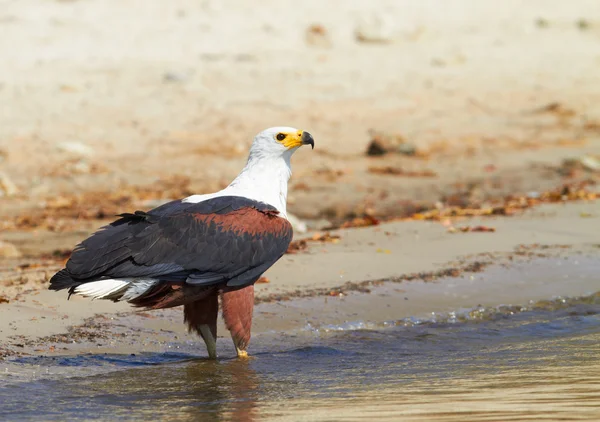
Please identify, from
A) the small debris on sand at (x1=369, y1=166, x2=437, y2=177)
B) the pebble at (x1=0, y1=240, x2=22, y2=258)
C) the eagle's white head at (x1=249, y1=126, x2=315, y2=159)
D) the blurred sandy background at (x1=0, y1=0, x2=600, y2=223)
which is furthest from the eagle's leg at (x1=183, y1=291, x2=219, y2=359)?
the small debris on sand at (x1=369, y1=166, x2=437, y2=177)

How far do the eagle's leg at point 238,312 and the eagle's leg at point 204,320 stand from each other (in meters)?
0.17

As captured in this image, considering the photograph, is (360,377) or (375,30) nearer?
(360,377)

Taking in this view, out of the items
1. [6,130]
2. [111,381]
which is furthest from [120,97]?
[111,381]

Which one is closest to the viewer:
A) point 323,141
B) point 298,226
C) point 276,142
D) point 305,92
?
point 276,142

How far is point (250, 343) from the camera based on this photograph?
7.30 metres

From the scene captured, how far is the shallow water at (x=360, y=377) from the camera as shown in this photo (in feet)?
17.7

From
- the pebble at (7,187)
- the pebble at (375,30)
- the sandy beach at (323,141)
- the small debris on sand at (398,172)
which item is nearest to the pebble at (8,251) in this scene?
the sandy beach at (323,141)

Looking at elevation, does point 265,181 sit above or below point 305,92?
below

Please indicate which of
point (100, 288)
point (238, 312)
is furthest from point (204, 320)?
point (100, 288)

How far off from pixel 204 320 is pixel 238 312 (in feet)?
0.91

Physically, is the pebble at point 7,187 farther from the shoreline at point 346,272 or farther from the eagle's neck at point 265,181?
the eagle's neck at point 265,181

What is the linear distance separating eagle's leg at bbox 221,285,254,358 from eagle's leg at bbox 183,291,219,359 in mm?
170

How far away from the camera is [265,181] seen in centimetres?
722

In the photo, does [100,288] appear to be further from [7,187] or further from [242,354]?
[7,187]
